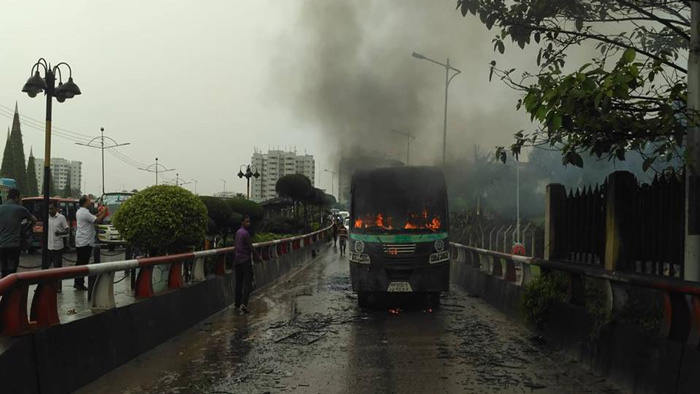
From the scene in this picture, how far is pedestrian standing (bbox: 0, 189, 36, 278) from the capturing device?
30.6 ft

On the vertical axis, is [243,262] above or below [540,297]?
above

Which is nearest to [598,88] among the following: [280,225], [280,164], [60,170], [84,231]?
[84,231]

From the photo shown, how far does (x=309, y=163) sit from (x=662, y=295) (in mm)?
81407

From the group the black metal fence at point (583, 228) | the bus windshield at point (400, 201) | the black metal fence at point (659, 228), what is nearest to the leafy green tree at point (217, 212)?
the bus windshield at point (400, 201)

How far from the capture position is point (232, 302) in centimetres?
1180

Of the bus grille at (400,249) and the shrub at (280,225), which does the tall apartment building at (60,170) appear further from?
the bus grille at (400,249)

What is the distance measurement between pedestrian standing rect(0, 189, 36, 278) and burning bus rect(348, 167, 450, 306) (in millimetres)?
5667

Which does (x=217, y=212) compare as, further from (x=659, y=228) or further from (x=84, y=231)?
(x=659, y=228)

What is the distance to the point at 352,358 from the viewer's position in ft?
22.0

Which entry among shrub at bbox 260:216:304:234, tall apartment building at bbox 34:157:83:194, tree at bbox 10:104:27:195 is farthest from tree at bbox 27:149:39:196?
shrub at bbox 260:216:304:234

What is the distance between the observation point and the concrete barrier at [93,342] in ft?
14.3

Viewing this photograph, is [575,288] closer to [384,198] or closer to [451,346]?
[451,346]

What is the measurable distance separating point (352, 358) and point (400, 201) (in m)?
5.08

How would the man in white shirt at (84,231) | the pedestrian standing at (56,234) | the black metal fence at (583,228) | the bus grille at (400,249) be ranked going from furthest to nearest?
the bus grille at (400,249)
the pedestrian standing at (56,234)
the man in white shirt at (84,231)
the black metal fence at (583,228)
